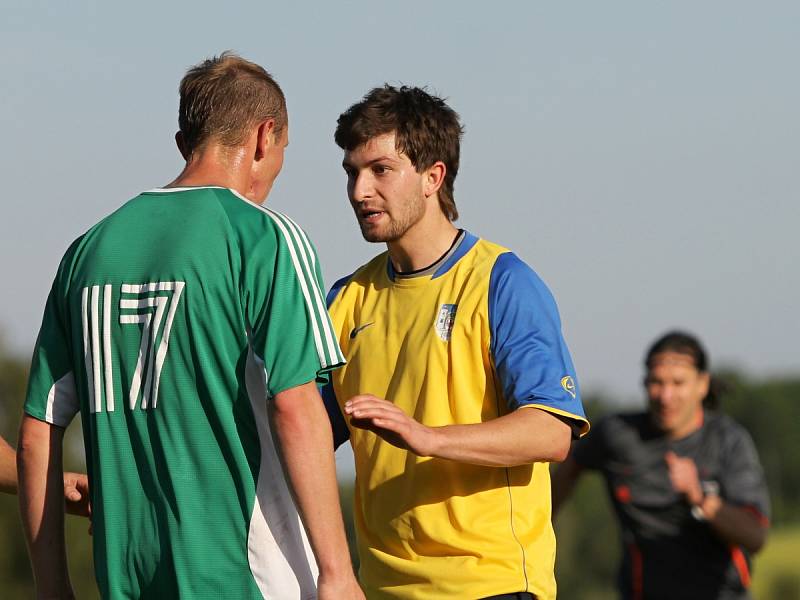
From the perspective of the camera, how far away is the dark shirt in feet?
26.3

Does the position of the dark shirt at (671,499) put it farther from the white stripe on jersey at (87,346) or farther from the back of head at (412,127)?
the white stripe on jersey at (87,346)

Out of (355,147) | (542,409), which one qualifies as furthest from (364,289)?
(542,409)

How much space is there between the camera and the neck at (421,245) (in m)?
5.47

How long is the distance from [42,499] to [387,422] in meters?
1.15

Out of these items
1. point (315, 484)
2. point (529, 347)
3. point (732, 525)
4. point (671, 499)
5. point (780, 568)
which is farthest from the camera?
point (780, 568)

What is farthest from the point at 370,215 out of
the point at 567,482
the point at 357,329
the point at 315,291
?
the point at 567,482

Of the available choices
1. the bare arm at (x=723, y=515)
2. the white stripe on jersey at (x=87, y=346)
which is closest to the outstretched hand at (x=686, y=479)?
the bare arm at (x=723, y=515)

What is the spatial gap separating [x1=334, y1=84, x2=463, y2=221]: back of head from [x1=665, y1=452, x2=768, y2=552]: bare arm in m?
3.08

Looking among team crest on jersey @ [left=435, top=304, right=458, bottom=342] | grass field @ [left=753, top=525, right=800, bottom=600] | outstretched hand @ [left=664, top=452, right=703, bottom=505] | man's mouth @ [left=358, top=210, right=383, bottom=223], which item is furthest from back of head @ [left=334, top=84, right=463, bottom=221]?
grass field @ [left=753, top=525, right=800, bottom=600]

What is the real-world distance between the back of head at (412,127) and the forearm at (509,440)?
43.6 inches

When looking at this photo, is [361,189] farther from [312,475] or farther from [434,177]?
[312,475]

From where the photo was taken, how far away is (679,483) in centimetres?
804

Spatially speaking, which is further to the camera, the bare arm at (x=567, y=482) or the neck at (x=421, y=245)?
the bare arm at (x=567, y=482)

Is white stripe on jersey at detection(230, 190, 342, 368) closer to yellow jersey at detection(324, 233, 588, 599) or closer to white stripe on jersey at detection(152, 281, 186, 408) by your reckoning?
white stripe on jersey at detection(152, 281, 186, 408)
